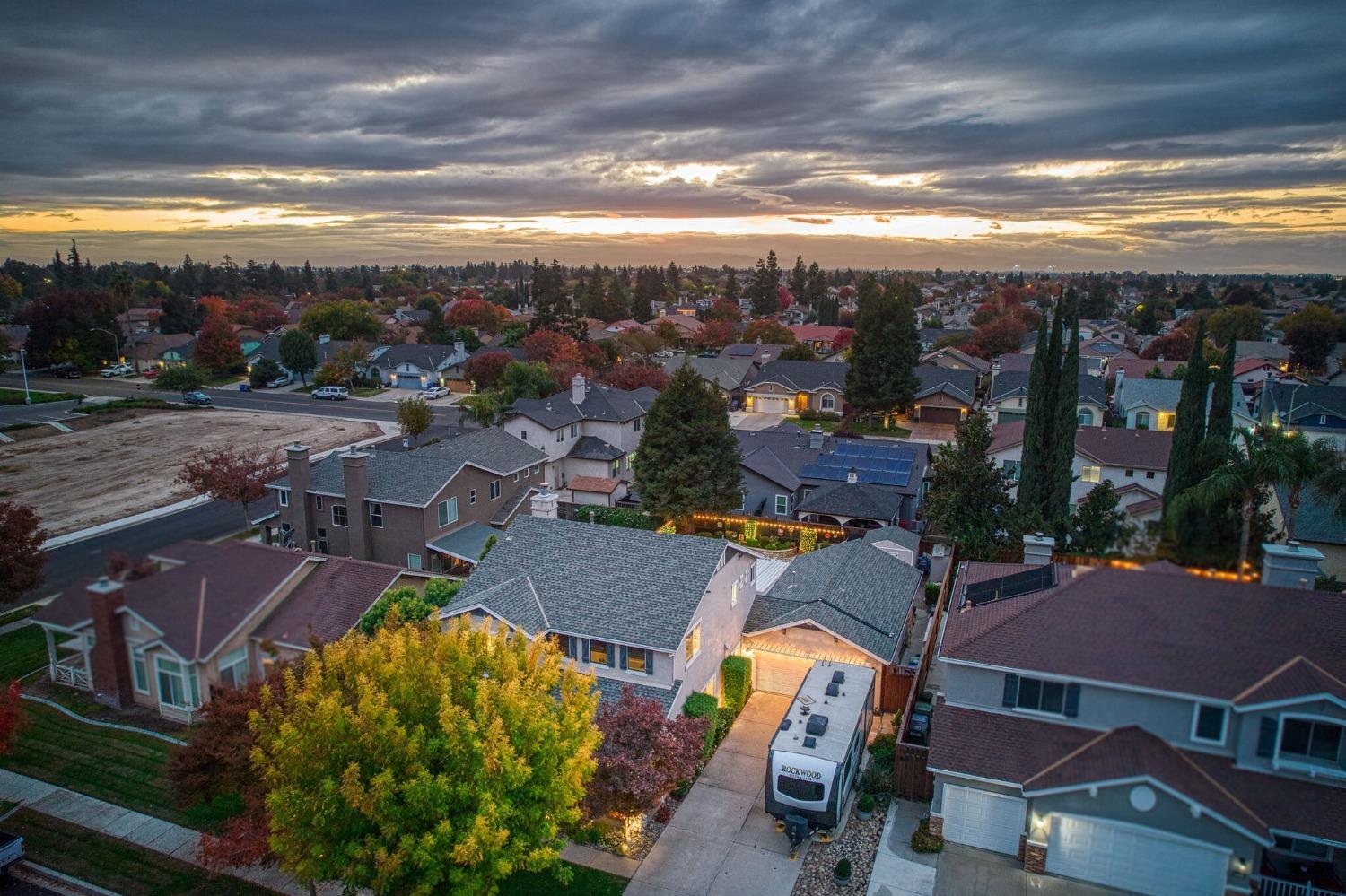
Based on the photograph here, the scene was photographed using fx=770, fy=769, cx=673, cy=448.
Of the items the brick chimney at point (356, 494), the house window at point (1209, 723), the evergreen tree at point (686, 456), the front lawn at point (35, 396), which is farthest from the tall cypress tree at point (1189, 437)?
the brick chimney at point (356, 494)

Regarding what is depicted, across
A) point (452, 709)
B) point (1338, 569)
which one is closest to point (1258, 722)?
point (452, 709)

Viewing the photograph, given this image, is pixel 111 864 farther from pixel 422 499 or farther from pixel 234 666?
pixel 422 499

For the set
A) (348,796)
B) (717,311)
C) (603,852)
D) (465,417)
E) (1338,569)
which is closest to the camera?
(348,796)

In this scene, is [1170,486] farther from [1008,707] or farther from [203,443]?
[203,443]

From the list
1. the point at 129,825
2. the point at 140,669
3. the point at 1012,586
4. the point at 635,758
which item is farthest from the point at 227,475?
the point at 1012,586

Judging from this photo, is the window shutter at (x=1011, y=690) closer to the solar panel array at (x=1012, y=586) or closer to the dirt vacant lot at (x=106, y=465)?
the solar panel array at (x=1012, y=586)

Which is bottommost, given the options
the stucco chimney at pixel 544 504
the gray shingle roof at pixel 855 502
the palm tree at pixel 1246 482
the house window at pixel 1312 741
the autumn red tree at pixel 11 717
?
the gray shingle roof at pixel 855 502

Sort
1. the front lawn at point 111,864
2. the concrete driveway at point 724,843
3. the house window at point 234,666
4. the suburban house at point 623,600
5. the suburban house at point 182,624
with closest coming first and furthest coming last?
1. the suburban house at point 182,624
2. the house window at point 234,666
3. the front lawn at point 111,864
4. the concrete driveway at point 724,843
5. the suburban house at point 623,600
